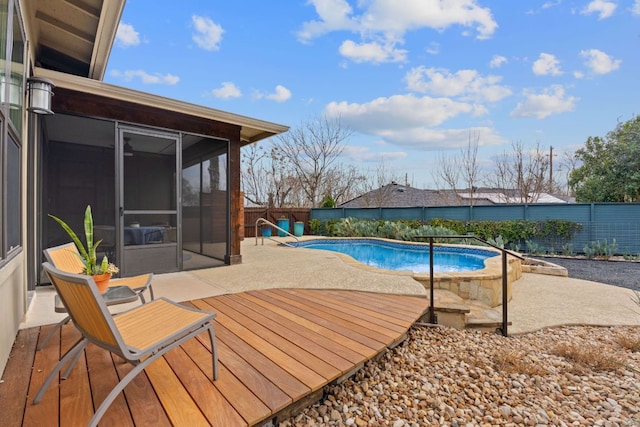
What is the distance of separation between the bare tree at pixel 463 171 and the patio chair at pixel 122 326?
14603 millimetres

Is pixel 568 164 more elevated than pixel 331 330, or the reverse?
pixel 568 164

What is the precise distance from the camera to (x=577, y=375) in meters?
2.57

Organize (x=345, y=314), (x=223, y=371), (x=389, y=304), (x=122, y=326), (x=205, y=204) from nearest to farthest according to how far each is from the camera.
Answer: (x=122, y=326), (x=223, y=371), (x=345, y=314), (x=389, y=304), (x=205, y=204)

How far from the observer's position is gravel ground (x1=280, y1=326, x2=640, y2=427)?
1.95 metres

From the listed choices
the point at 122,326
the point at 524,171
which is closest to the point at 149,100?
the point at 122,326

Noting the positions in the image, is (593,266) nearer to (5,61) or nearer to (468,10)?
(468,10)

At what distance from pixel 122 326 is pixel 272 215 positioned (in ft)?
36.9

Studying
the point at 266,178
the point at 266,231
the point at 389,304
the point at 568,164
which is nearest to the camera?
the point at 389,304

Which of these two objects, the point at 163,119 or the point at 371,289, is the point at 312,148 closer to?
the point at 163,119

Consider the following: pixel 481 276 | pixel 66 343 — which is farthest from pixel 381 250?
pixel 66 343

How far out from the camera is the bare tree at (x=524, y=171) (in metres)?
→ 14.4

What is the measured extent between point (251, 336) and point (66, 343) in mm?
1459

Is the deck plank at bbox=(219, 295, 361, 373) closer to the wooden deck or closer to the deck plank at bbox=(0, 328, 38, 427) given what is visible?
the wooden deck

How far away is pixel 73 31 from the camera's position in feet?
13.0
